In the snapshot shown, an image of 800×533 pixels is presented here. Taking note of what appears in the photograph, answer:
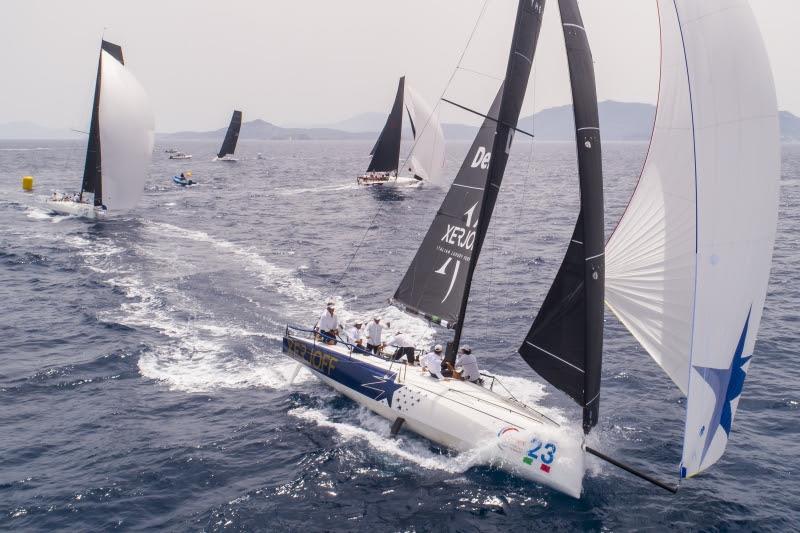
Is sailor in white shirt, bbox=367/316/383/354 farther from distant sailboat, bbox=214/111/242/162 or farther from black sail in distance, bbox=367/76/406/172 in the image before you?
distant sailboat, bbox=214/111/242/162

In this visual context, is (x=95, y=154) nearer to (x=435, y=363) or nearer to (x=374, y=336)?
(x=374, y=336)

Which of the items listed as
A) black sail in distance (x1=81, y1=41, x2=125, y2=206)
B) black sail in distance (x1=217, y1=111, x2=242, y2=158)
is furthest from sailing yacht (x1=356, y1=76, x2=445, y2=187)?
black sail in distance (x1=217, y1=111, x2=242, y2=158)

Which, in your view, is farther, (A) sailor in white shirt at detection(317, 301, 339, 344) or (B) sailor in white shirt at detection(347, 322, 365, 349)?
(A) sailor in white shirt at detection(317, 301, 339, 344)

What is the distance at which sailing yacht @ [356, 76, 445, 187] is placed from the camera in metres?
69.6

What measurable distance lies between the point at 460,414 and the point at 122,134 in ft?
138

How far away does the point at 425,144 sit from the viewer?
70000 mm

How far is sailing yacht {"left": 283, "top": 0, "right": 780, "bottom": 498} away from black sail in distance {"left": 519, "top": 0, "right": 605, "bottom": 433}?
0.03m

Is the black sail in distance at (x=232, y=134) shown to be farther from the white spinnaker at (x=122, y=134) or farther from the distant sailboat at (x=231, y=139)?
→ the white spinnaker at (x=122, y=134)

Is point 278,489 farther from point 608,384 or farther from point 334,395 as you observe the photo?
point 608,384

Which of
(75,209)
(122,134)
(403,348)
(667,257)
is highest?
(122,134)

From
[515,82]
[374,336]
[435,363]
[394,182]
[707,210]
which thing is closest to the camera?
[707,210]

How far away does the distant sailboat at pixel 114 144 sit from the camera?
1876 inches

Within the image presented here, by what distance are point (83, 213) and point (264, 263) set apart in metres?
21.7

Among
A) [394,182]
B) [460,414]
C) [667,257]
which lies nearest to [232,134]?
[394,182]
